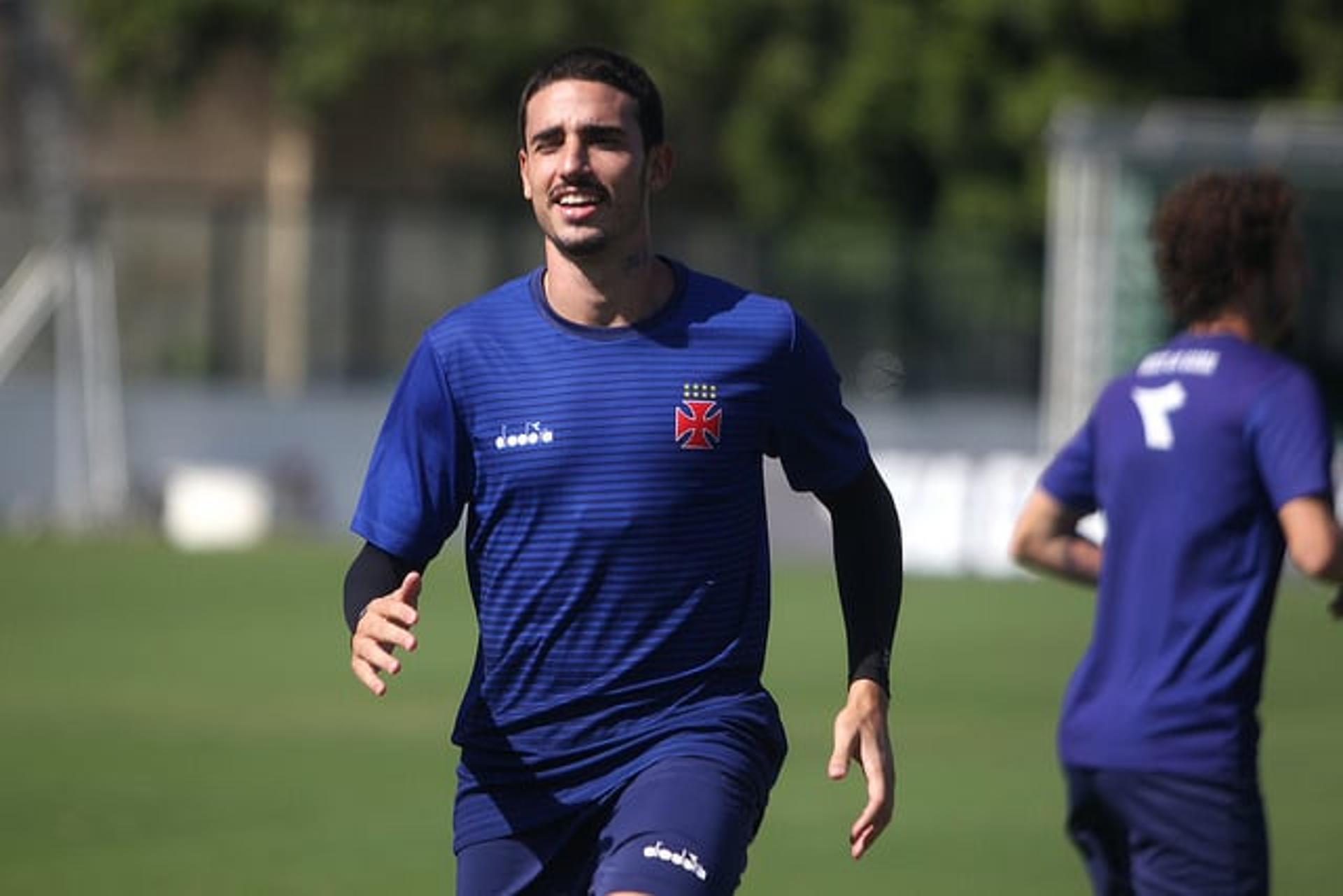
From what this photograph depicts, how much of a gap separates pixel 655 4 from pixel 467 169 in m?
6.78

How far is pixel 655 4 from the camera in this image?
36625 millimetres

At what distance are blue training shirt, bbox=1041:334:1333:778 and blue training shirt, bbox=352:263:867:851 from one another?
0.77 metres

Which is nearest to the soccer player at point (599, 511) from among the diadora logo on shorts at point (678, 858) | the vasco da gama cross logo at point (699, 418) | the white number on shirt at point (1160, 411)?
the vasco da gama cross logo at point (699, 418)

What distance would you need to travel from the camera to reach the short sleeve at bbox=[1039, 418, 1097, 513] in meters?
6.54

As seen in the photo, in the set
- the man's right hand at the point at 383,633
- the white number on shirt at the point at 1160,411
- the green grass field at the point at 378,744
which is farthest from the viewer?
the green grass field at the point at 378,744

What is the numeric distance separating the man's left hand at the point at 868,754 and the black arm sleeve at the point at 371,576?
0.93 metres

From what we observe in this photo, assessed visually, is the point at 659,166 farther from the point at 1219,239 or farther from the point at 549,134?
the point at 1219,239

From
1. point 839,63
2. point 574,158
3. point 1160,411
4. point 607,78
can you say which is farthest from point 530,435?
point 839,63

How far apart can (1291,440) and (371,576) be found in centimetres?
193

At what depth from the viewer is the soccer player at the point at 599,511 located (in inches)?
223

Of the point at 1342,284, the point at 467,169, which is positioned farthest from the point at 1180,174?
the point at 467,169

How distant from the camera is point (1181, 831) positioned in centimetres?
599

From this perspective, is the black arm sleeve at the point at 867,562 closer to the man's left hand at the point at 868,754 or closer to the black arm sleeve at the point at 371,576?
the man's left hand at the point at 868,754

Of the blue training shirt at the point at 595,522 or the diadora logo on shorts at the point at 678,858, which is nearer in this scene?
the diadora logo on shorts at the point at 678,858
